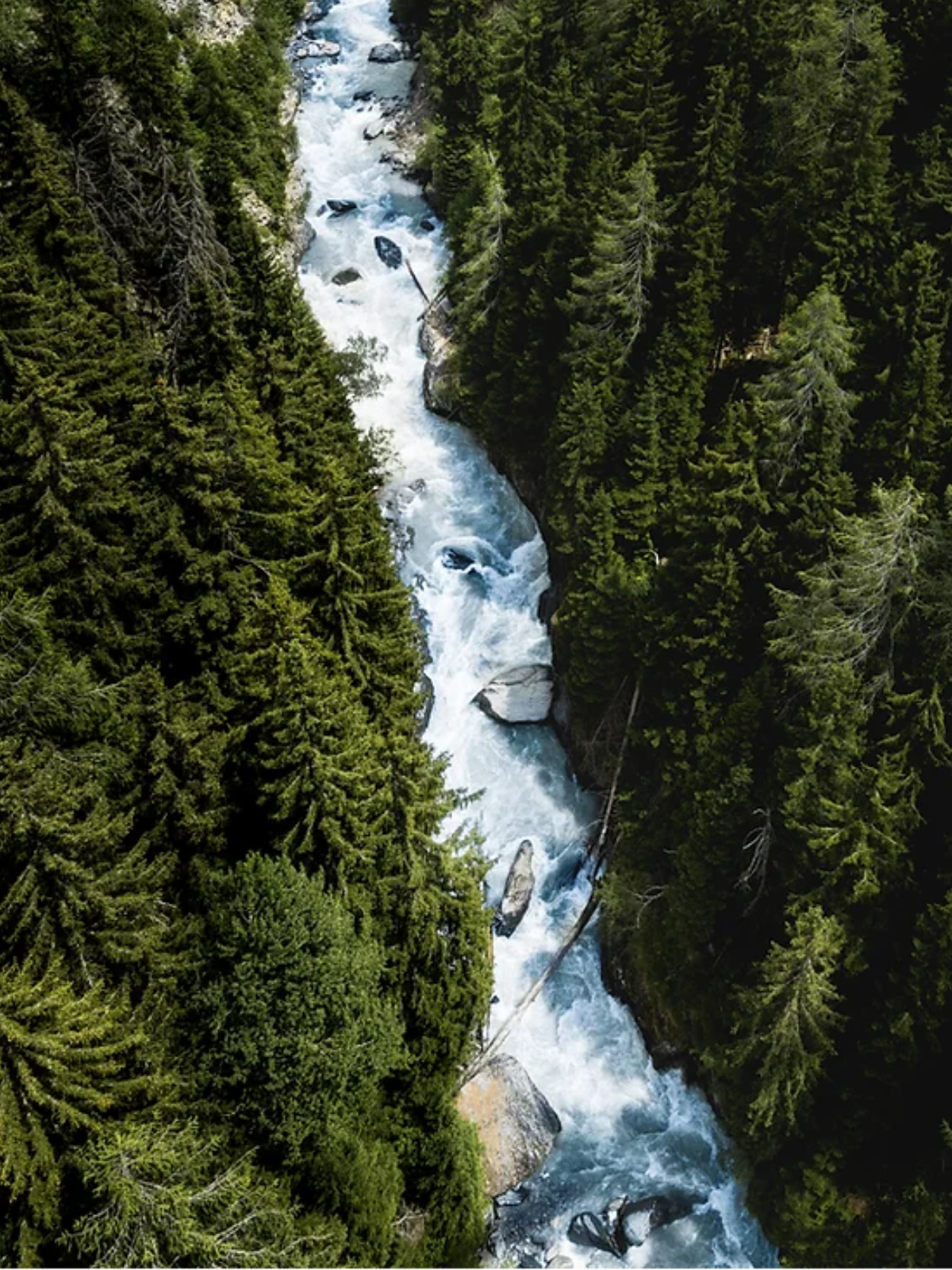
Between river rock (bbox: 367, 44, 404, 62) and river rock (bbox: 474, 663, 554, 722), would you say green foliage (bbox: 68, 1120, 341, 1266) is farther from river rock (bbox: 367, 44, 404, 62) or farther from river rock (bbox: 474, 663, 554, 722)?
river rock (bbox: 367, 44, 404, 62)

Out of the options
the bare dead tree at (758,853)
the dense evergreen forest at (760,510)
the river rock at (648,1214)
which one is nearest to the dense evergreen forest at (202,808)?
the river rock at (648,1214)

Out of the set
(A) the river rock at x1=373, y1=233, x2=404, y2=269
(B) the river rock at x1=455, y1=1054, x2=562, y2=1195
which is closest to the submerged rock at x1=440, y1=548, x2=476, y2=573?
(A) the river rock at x1=373, y1=233, x2=404, y2=269

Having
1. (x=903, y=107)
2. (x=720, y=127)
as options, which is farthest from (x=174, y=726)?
(x=903, y=107)

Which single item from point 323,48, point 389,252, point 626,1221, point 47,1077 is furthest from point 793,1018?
point 323,48

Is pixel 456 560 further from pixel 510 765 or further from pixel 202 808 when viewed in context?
pixel 202 808

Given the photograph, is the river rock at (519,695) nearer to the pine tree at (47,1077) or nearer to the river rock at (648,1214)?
the river rock at (648,1214)
